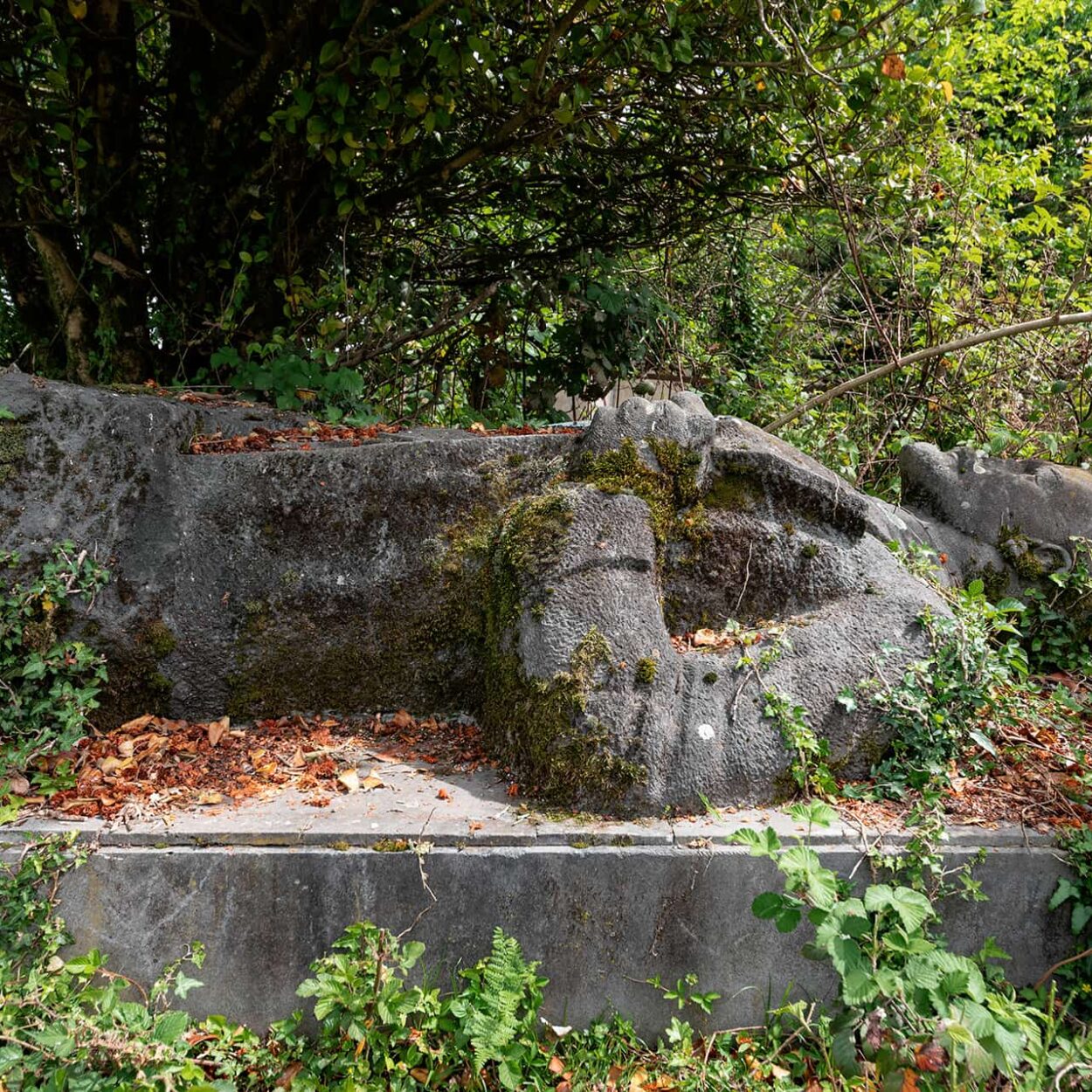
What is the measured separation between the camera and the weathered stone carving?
10.0ft

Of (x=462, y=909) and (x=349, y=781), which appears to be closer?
(x=462, y=909)

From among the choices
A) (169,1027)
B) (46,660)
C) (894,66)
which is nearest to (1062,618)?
(894,66)

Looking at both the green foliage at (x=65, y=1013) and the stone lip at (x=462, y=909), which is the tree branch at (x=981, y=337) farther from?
the green foliage at (x=65, y=1013)

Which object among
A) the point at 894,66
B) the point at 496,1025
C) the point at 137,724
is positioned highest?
the point at 894,66

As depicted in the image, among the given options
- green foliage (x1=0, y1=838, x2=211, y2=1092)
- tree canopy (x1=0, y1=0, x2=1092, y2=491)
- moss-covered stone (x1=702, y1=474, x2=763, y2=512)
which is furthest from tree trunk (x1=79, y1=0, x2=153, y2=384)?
moss-covered stone (x1=702, y1=474, x2=763, y2=512)

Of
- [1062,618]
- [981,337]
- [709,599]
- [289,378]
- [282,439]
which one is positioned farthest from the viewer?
[981,337]

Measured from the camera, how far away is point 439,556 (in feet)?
10.9

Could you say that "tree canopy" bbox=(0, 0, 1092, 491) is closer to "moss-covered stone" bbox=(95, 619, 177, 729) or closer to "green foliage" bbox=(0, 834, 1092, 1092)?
"moss-covered stone" bbox=(95, 619, 177, 729)

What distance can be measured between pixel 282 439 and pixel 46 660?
1.38 m

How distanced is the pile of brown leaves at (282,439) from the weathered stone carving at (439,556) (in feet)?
0.52

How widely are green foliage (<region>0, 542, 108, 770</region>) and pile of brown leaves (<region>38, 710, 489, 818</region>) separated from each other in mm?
131

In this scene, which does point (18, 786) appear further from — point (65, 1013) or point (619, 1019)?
point (619, 1019)

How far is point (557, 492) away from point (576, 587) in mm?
403

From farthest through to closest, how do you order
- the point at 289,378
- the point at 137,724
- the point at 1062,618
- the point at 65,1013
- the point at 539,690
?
the point at 289,378
the point at 1062,618
the point at 137,724
the point at 539,690
the point at 65,1013
